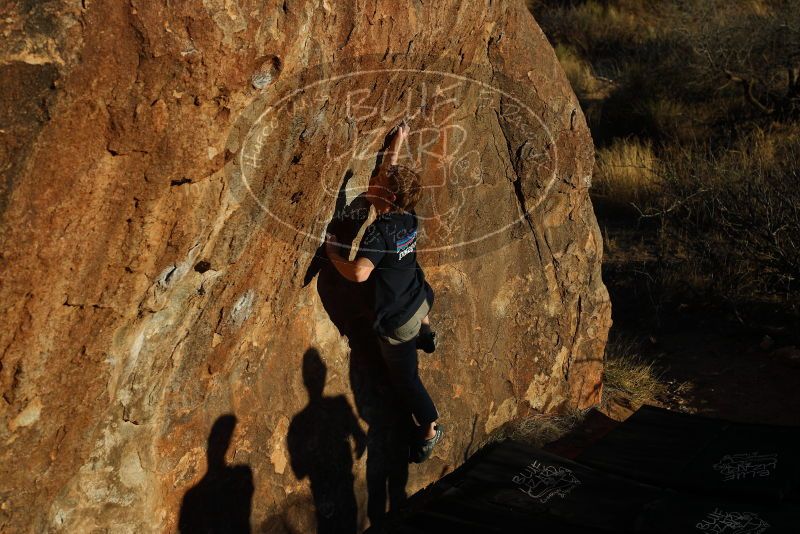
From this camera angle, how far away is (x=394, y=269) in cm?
377

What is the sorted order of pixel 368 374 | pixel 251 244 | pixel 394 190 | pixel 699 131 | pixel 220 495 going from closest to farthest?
pixel 251 244 → pixel 220 495 → pixel 394 190 → pixel 368 374 → pixel 699 131

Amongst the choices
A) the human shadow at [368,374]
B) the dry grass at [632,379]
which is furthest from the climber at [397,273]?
the dry grass at [632,379]

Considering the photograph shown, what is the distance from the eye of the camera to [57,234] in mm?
2426

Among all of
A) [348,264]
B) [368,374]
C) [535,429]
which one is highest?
[348,264]

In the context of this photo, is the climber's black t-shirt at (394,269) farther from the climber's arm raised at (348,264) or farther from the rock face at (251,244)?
the rock face at (251,244)

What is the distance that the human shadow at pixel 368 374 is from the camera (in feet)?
12.5

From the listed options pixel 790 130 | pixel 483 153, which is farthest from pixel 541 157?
pixel 790 130

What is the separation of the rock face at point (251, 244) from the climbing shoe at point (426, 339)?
252 mm

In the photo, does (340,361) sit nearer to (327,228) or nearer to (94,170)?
(327,228)

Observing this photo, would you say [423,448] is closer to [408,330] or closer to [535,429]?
[408,330]

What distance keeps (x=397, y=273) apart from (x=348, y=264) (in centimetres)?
28

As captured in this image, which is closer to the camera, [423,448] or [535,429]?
[423,448]

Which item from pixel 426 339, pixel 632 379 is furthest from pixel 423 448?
pixel 632 379

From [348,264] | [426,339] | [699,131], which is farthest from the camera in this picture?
[699,131]
